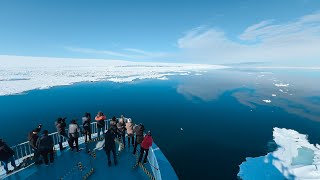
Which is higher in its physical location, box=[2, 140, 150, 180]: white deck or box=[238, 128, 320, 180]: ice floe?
box=[2, 140, 150, 180]: white deck

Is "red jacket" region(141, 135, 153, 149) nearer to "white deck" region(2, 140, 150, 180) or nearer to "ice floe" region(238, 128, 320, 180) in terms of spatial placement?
"white deck" region(2, 140, 150, 180)

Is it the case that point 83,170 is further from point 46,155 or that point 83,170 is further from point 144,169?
point 144,169

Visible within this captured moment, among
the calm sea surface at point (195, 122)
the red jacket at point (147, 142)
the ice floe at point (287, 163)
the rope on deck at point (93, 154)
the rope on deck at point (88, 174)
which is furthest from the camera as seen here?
the calm sea surface at point (195, 122)

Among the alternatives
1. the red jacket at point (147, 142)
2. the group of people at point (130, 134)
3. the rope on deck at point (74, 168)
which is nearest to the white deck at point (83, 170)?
the rope on deck at point (74, 168)

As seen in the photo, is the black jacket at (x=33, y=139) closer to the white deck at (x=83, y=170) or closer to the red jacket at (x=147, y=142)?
the white deck at (x=83, y=170)

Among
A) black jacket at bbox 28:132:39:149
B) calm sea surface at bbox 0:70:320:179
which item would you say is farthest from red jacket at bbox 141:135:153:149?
calm sea surface at bbox 0:70:320:179

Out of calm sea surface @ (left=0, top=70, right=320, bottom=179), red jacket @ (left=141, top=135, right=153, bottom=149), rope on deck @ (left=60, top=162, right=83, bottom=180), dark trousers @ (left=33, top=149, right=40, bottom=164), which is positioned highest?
red jacket @ (left=141, top=135, right=153, bottom=149)

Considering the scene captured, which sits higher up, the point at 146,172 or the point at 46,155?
the point at 46,155

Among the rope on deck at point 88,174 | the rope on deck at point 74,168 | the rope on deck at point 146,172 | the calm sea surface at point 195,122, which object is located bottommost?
the calm sea surface at point 195,122

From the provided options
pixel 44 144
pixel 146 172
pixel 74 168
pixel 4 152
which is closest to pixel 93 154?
pixel 74 168
